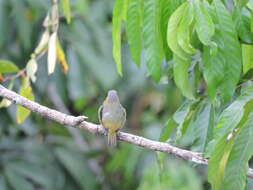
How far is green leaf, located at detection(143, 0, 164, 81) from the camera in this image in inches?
100

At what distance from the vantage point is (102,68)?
564 cm

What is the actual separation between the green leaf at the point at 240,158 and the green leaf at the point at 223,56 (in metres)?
0.28

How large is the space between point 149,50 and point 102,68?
121 inches

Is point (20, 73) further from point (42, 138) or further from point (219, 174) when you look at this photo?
point (42, 138)

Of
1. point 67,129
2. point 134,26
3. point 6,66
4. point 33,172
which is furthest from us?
point 67,129

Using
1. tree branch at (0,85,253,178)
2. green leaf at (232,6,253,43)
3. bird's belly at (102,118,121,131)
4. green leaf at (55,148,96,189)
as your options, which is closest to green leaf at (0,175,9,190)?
green leaf at (55,148,96,189)

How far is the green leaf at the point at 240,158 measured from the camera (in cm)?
225

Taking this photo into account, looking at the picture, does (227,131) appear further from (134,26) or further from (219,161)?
(134,26)

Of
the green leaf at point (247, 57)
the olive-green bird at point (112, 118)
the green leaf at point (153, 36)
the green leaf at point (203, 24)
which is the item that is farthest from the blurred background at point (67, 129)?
the green leaf at point (203, 24)

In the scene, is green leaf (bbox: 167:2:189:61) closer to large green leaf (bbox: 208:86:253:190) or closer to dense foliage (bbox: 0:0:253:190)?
dense foliage (bbox: 0:0:253:190)

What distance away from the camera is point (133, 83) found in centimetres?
606

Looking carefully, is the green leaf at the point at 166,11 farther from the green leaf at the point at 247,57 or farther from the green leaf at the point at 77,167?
the green leaf at the point at 77,167

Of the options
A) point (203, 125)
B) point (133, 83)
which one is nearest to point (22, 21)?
point (133, 83)

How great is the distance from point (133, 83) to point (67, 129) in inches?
42.4
